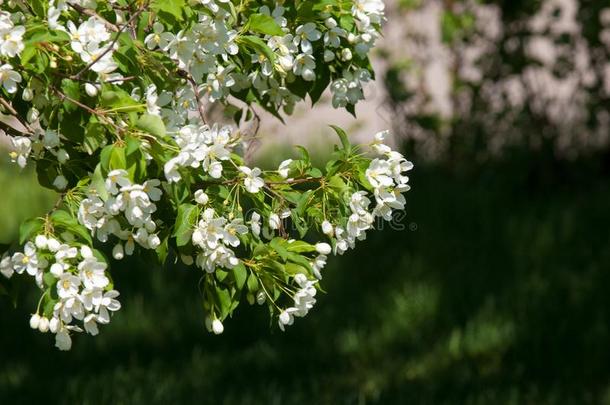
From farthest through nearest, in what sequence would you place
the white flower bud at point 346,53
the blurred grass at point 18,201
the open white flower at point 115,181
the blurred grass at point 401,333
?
the blurred grass at point 18,201
the blurred grass at point 401,333
the white flower bud at point 346,53
the open white flower at point 115,181

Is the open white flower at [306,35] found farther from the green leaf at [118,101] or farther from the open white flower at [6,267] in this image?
the open white flower at [6,267]

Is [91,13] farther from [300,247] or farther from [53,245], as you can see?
[300,247]

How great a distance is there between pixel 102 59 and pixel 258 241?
0.52m

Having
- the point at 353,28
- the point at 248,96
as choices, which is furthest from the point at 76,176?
the point at 353,28

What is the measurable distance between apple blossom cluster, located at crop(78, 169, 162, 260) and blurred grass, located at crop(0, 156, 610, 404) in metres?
1.97

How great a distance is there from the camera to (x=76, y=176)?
2.19 metres

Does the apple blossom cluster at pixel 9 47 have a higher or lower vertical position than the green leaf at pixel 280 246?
higher

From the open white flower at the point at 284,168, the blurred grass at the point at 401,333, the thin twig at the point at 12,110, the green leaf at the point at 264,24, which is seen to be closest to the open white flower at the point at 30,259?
the thin twig at the point at 12,110

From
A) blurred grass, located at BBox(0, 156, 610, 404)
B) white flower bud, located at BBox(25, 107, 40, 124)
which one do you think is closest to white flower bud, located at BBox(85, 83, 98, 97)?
white flower bud, located at BBox(25, 107, 40, 124)

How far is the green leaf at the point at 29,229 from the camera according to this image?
1.97 metres

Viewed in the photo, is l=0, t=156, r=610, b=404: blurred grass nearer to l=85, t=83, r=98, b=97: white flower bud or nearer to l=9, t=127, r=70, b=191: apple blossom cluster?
l=9, t=127, r=70, b=191: apple blossom cluster

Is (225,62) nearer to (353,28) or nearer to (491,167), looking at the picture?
(353,28)

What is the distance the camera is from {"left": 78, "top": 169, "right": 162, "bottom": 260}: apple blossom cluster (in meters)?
1.87

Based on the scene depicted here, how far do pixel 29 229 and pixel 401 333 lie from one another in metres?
3.14
